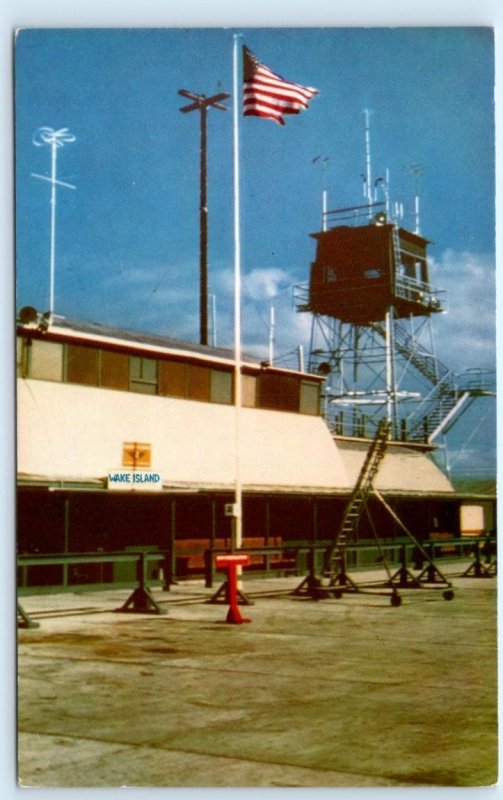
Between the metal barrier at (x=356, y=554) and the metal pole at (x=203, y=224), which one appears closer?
the metal pole at (x=203, y=224)

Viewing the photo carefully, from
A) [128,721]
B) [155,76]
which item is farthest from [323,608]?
[155,76]

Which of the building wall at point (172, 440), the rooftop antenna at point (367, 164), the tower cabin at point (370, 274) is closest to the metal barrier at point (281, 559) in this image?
the building wall at point (172, 440)

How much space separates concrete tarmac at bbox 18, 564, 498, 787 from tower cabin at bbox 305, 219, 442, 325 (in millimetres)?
4439

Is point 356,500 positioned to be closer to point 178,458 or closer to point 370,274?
point 178,458

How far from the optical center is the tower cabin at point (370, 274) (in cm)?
1306

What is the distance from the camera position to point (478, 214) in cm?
1106

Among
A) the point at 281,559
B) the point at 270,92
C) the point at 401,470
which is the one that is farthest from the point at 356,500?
the point at 270,92

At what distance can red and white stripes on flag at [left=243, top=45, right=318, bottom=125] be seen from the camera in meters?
11.3

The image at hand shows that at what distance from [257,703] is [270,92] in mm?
6828

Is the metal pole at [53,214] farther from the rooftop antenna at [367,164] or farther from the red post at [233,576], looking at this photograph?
the red post at [233,576]

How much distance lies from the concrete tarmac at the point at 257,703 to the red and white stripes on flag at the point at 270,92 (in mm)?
6508

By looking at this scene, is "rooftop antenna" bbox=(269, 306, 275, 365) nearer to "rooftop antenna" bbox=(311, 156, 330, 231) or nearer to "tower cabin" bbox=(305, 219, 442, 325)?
"tower cabin" bbox=(305, 219, 442, 325)

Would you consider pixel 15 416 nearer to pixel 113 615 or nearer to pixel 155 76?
pixel 155 76

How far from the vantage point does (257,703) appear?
974 centimetres
